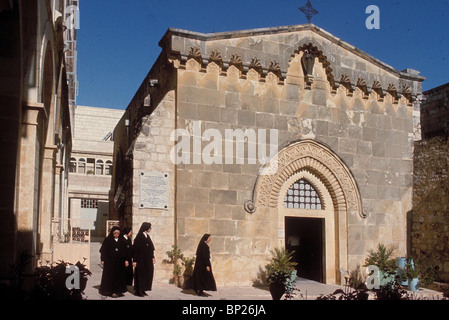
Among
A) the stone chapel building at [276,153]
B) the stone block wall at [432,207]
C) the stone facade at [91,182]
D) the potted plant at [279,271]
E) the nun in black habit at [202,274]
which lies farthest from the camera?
the stone facade at [91,182]

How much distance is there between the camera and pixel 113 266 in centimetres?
958

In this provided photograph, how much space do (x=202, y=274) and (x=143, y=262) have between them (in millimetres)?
1236

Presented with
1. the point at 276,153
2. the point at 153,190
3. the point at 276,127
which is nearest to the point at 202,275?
the point at 153,190

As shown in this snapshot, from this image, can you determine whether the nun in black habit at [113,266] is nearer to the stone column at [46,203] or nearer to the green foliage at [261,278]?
the stone column at [46,203]

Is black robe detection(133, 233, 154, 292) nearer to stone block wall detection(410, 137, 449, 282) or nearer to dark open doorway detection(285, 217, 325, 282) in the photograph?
dark open doorway detection(285, 217, 325, 282)

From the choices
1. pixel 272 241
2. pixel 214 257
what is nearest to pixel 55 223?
pixel 214 257

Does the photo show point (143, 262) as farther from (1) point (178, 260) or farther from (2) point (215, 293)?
(2) point (215, 293)

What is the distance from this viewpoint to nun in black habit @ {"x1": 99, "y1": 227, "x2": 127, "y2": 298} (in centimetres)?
951

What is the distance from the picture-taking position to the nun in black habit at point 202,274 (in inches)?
403

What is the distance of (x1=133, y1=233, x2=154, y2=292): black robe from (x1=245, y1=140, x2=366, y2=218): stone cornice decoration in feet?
9.94

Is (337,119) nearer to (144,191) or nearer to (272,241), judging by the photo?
(272,241)

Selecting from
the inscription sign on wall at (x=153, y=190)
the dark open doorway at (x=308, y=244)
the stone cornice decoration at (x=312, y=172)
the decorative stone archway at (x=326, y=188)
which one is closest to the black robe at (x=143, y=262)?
the inscription sign on wall at (x=153, y=190)
